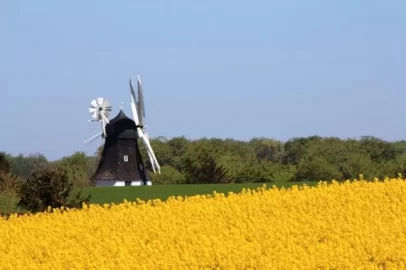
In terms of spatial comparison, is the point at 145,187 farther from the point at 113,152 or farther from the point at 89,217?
the point at 113,152

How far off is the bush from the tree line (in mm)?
1126

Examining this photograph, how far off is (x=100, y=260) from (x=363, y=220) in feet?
20.2

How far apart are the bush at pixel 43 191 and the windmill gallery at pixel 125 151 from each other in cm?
4186

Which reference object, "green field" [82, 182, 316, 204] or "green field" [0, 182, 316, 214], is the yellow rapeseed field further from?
"green field" [82, 182, 316, 204]

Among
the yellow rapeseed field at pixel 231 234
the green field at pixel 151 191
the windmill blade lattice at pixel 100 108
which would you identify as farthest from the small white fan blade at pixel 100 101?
the yellow rapeseed field at pixel 231 234

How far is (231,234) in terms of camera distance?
16.1m

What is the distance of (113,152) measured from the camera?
6994 centimetres

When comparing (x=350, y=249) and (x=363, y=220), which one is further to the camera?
(x=363, y=220)

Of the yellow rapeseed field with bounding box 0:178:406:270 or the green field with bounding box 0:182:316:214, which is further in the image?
the green field with bounding box 0:182:316:214

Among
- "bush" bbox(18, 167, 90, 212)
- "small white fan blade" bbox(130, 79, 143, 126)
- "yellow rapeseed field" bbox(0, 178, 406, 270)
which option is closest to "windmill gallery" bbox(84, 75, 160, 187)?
"small white fan blade" bbox(130, 79, 143, 126)

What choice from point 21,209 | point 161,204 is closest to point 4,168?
point 21,209

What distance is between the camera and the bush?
2600cm

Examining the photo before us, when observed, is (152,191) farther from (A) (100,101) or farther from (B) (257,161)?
(B) (257,161)

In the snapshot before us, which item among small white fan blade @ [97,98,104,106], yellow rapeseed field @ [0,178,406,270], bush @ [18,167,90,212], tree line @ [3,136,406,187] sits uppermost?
small white fan blade @ [97,98,104,106]
